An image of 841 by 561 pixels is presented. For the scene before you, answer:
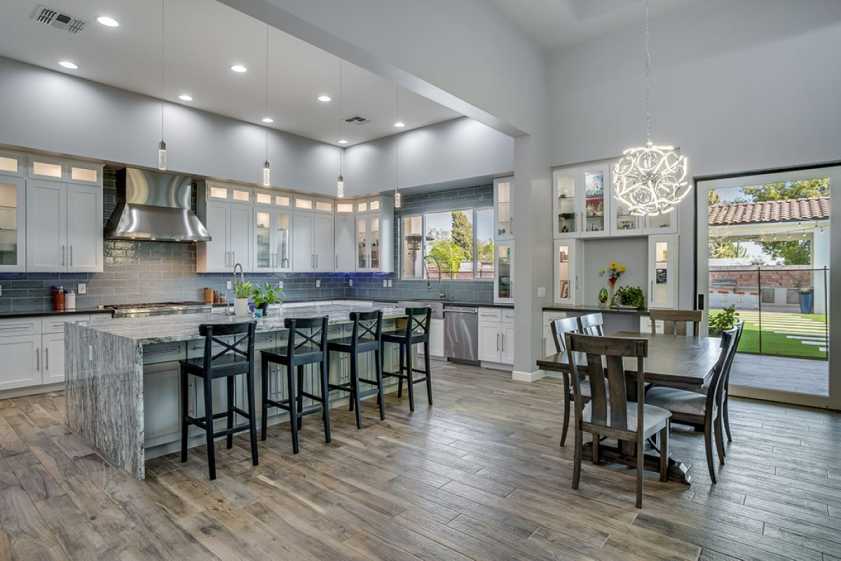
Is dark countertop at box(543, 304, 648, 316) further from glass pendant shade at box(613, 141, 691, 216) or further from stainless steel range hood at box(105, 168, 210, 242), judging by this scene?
stainless steel range hood at box(105, 168, 210, 242)

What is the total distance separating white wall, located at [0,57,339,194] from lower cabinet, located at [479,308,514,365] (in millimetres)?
3701

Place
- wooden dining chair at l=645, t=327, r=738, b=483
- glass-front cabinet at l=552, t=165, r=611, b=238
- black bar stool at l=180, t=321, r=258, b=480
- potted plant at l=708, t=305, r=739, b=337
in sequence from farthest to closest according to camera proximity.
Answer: glass-front cabinet at l=552, t=165, r=611, b=238, potted plant at l=708, t=305, r=739, b=337, black bar stool at l=180, t=321, r=258, b=480, wooden dining chair at l=645, t=327, r=738, b=483

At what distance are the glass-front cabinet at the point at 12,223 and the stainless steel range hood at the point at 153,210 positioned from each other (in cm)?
88

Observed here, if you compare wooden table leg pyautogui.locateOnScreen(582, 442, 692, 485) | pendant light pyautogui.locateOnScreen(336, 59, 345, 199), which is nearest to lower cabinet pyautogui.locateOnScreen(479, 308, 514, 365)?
pendant light pyautogui.locateOnScreen(336, 59, 345, 199)

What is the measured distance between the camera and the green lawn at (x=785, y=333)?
467 cm

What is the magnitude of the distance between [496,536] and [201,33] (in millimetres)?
4787

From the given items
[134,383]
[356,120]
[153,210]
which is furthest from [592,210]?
[153,210]

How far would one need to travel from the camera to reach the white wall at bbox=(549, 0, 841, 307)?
4.53 meters

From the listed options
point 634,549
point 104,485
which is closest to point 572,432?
point 634,549

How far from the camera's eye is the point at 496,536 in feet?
7.83

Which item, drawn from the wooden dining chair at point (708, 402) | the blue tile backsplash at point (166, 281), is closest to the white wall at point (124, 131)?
the blue tile backsplash at point (166, 281)

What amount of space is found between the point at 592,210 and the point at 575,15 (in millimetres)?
2252

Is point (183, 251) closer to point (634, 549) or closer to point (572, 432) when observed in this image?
point (572, 432)

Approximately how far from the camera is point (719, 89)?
16.5 feet
